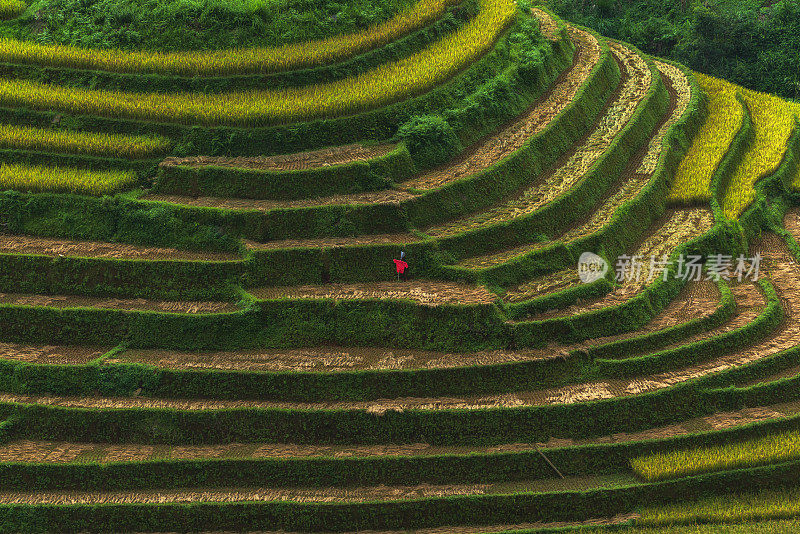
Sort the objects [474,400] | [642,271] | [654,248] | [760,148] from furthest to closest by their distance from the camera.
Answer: [760,148] < [654,248] < [642,271] < [474,400]

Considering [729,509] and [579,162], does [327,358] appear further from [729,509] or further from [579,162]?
[579,162]

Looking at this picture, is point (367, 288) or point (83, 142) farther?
point (83, 142)

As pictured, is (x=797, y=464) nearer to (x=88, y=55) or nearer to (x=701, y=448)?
(x=701, y=448)

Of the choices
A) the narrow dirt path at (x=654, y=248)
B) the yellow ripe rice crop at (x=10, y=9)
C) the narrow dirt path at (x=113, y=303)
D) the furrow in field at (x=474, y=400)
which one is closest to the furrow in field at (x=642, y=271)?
the narrow dirt path at (x=654, y=248)

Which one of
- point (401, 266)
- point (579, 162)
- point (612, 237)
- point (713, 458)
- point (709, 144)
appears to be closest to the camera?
point (713, 458)

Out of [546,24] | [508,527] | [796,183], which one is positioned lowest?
[508,527]

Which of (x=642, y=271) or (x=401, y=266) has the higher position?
(x=642, y=271)

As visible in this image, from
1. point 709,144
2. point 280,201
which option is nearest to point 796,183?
point 709,144

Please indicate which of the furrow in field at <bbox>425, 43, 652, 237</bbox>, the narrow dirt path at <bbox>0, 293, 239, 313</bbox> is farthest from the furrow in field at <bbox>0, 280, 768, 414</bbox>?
the furrow in field at <bbox>425, 43, 652, 237</bbox>

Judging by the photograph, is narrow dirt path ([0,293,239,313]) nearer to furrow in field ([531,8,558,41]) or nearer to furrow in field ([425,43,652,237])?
furrow in field ([425,43,652,237])
